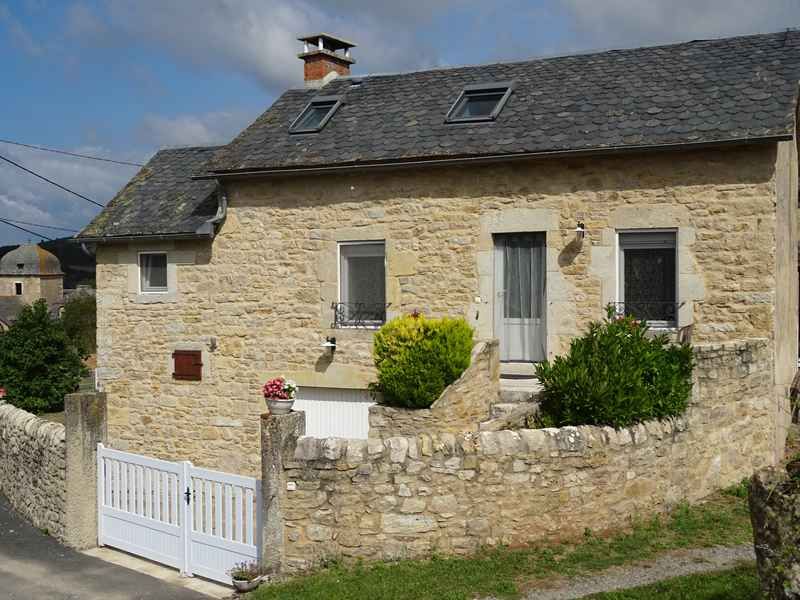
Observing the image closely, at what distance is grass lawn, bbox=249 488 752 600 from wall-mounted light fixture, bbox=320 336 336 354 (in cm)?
568

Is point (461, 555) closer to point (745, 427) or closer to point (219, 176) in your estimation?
point (745, 427)

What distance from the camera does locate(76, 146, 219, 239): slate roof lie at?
49.0 ft

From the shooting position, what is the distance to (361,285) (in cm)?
1380

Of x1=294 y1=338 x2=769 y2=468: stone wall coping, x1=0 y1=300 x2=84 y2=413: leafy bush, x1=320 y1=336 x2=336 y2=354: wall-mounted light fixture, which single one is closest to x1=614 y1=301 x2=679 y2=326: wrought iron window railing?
x1=294 y1=338 x2=769 y2=468: stone wall coping

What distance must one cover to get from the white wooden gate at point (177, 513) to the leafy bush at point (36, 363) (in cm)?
1229

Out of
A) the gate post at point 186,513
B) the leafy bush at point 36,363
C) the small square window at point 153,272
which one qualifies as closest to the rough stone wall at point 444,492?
the gate post at point 186,513

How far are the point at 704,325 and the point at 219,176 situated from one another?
25.2 feet

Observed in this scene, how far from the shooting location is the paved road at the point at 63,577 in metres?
8.79

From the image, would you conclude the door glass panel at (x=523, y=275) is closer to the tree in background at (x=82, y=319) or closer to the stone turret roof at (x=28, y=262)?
the tree in background at (x=82, y=319)

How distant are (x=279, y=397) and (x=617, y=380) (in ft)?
11.1

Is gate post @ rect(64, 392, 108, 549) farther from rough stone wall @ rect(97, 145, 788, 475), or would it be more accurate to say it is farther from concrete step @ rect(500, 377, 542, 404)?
concrete step @ rect(500, 377, 542, 404)

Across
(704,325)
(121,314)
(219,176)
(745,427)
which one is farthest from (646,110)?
(121,314)

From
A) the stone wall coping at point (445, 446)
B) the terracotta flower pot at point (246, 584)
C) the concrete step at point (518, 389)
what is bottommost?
the terracotta flower pot at point (246, 584)

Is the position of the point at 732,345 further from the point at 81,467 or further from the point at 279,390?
the point at 81,467
